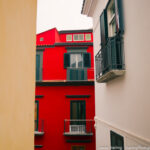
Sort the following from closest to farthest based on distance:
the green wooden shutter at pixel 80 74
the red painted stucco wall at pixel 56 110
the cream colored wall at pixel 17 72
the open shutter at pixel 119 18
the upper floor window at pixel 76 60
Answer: the cream colored wall at pixel 17 72
the open shutter at pixel 119 18
the red painted stucco wall at pixel 56 110
the green wooden shutter at pixel 80 74
the upper floor window at pixel 76 60

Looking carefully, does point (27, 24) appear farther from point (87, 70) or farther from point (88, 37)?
point (88, 37)

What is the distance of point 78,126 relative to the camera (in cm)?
1280

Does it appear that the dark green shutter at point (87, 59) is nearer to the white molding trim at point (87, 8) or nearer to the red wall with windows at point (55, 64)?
the red wall with windows at point (55, 64)

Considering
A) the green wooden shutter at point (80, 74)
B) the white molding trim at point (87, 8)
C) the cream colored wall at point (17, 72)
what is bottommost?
the cream colored wall at point (17, 72)

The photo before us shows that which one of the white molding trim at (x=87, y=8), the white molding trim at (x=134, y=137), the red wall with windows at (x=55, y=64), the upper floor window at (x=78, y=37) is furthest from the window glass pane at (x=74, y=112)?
the upper floor window at (x=78, y=37)

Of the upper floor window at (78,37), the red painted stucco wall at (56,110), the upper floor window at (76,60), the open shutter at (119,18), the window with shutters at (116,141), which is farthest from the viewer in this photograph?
Answer: the upper floor window at (78,37)

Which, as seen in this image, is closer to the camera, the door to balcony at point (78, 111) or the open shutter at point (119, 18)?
the open shutter at point (119, 18)

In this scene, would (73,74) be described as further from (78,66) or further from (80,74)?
(78,66)

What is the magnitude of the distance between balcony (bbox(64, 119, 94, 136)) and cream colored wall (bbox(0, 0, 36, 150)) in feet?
33.9

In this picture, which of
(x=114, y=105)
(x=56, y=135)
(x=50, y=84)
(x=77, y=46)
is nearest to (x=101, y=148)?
(x=114, y=105)

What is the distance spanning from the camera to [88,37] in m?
18.4

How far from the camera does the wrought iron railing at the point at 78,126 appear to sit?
41.4 feet

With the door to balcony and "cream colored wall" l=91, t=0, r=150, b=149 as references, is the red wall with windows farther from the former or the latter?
"cream colored wall" l=91, t=0, r=150, b=149

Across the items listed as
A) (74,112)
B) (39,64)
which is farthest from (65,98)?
(39,64)
